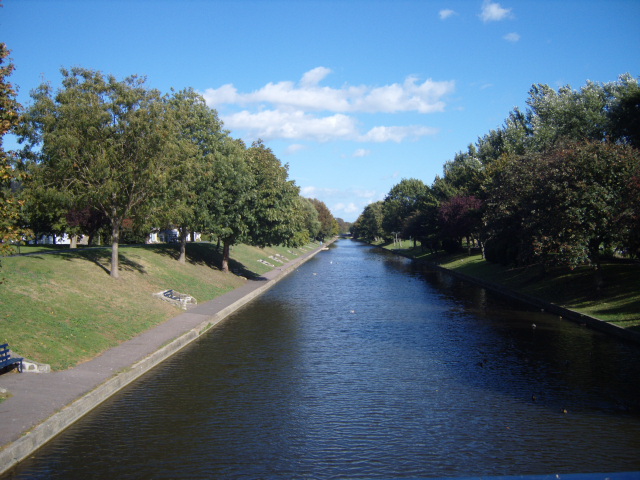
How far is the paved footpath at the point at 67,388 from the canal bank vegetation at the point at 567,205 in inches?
711

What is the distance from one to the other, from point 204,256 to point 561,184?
28.6 metres

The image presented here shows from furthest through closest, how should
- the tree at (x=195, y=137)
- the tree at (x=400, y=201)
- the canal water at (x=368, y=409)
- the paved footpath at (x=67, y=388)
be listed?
the tree at (x=400, y=201) → the tree at (x=195, y=137) → the paved footpath at (x=67, y=388) → the canal water at (x=368, y=409)

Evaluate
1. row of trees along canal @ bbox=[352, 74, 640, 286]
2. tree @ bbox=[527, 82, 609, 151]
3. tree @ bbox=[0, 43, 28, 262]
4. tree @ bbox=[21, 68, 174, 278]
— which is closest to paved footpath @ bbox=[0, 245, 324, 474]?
tree @ bbox=[0, 43, 28, 262]

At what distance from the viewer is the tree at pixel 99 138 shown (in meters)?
24.3

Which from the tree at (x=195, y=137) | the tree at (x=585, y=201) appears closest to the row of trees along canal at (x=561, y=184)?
the tree at (x=585, y=201)

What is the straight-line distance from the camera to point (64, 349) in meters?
15.6

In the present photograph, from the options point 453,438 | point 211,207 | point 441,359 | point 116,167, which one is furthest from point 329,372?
point 211,207

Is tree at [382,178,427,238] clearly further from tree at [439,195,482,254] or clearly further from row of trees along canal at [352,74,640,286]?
tree at [439,195,482,254]

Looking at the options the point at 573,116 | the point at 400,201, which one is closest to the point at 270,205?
the point at 573,116

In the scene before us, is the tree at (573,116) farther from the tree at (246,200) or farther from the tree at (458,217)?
the tree at (246,200)

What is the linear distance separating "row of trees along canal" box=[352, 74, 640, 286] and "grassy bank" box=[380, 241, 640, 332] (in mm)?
1102

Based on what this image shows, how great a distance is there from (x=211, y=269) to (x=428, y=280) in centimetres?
1964

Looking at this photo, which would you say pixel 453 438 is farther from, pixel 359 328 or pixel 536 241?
pixel 536 241

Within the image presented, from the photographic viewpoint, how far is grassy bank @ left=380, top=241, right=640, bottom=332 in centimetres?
2448
